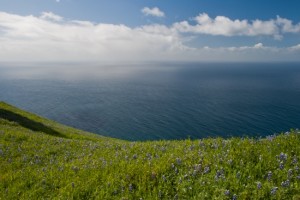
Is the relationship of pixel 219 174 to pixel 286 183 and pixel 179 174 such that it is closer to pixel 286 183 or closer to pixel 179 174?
pixel 179 174

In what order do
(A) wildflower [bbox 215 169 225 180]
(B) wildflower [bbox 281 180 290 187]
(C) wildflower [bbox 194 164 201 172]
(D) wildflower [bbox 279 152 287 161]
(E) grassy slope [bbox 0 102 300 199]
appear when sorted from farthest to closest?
1. (C) wildflower [bbox 194 164 201 172]
2. (D) wildflower [bbox 279 152 287 161]
3. (A) wildflower [bbox 215 169 225 180]
4. (E) grassy slope [bbox 0 102 300 199]
5. (B) wildflower [bbox 281 180 290 187]

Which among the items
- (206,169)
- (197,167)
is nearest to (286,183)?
(206,169)

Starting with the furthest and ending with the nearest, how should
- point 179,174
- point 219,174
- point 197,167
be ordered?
point 179,174 → point 197,167 → point 219,174

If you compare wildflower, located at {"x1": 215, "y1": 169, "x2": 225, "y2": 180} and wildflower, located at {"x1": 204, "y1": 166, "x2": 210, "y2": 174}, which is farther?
wildflower, located at {"x1": 204, "y1": 166, "x2": 210, "y2": 174}

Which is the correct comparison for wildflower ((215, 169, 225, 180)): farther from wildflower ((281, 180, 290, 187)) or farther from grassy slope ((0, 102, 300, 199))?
wildflower ((281, 180, 290, 187))

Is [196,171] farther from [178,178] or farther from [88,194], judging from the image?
[88,194]

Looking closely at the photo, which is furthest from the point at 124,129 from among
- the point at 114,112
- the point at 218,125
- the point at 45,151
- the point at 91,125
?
the point at 45,151

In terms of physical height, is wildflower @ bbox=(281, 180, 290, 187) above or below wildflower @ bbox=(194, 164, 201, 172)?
above

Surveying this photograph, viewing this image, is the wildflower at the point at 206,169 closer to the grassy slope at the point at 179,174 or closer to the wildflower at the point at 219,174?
the grassy slope at the point at 179,174

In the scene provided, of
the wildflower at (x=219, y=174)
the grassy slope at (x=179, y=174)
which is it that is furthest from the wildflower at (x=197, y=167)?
the wildflower at (x=219, y=174)

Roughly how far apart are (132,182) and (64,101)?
15166 cm

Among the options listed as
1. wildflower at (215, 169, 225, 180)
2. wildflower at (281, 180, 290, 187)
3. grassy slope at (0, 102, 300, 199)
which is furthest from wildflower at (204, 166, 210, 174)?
wildflower at (281, 180, 290, 187)

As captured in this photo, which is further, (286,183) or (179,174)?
(179,174)

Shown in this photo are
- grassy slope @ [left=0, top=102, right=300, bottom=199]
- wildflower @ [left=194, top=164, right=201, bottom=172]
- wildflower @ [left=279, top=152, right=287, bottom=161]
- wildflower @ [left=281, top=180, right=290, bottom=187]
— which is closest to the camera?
wildflower @ [left=281, top=180, right=290, bottom=187]
